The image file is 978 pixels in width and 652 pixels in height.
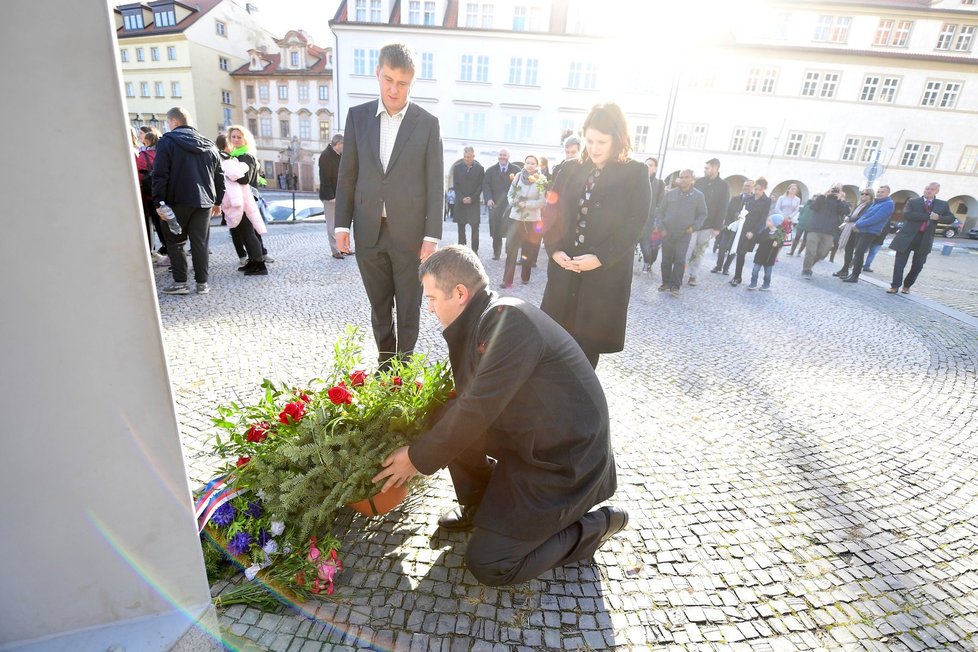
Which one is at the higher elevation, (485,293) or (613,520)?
(485,293)

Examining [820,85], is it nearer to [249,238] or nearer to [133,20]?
[249,238]

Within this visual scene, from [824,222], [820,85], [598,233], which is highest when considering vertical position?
[820,85]

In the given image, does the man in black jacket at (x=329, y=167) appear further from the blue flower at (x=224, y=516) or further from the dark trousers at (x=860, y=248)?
the dark trousers at (x=860, y=248)

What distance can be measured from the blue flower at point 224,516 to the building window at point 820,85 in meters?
37.7

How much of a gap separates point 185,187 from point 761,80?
113ft

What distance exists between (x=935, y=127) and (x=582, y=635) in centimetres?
4161

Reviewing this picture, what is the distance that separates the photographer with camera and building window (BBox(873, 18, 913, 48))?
30.5m

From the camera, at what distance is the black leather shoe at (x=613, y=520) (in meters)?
2.18

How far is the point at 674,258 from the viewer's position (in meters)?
7.73

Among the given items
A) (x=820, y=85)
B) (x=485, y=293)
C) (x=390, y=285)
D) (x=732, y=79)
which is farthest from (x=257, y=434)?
(x=820, y=85)

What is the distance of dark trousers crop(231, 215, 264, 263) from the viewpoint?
6.49 metres

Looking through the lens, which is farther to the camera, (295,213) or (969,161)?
(969,161)

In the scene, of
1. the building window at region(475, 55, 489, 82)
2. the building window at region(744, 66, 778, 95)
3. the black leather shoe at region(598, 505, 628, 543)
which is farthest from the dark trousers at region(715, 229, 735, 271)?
the building window at region(744, 66, 778, 95)

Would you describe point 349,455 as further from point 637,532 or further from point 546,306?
point 546,306
